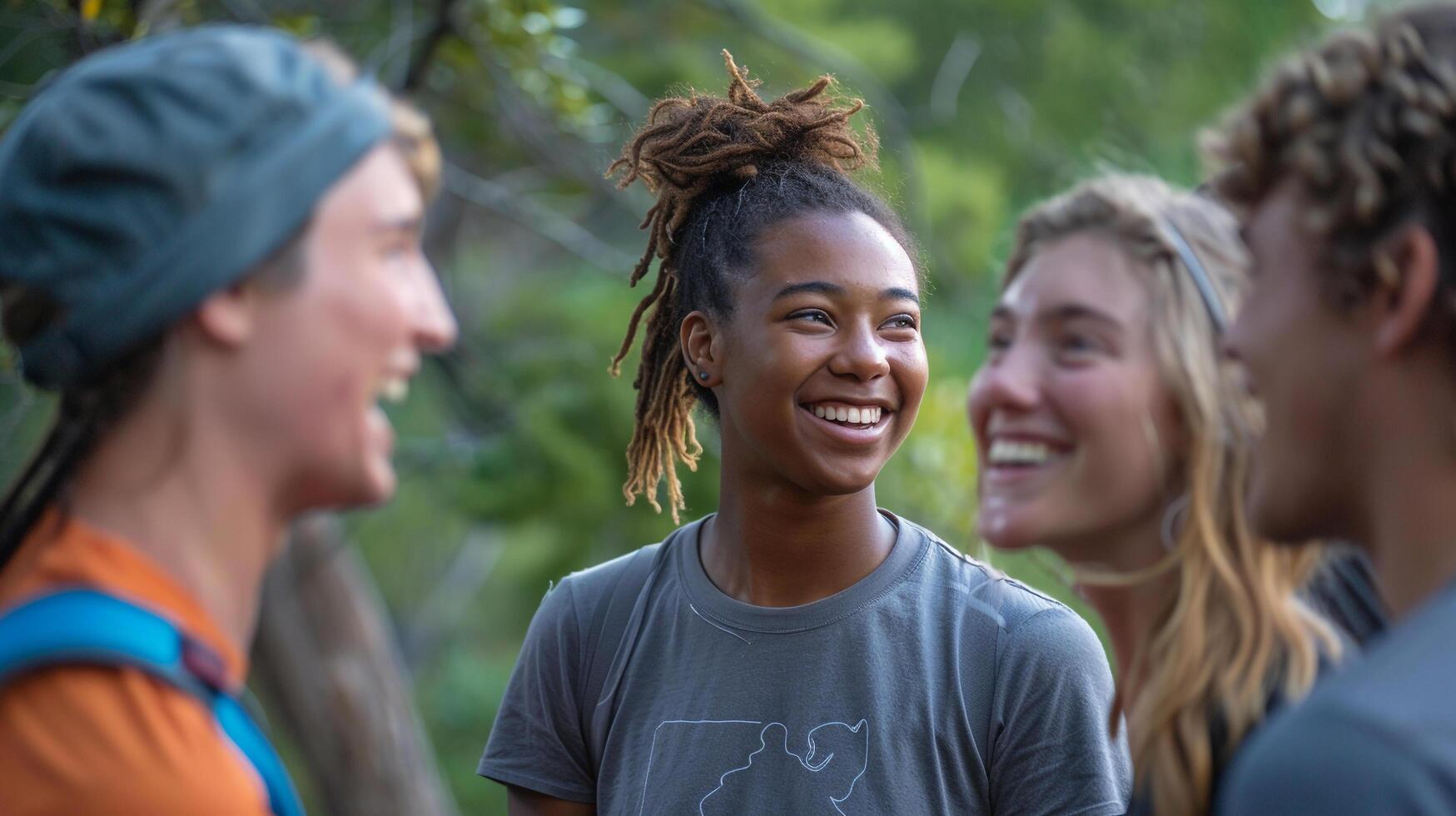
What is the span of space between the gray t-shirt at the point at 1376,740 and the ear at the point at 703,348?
1762 mm

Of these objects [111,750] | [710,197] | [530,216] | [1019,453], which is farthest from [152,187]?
[530,216]

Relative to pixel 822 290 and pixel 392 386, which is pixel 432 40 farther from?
pixel 392 386

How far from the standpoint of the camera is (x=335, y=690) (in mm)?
7102

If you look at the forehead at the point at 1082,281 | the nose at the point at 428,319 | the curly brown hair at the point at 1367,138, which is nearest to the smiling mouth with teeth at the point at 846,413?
the forehead at the point at 1082,281

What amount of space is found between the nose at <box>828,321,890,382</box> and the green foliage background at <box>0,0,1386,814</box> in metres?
0.42

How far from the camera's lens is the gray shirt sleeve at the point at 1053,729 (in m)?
2.55

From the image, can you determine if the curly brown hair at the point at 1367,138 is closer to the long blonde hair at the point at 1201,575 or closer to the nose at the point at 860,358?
the long blonde hair at the point at 1201,575

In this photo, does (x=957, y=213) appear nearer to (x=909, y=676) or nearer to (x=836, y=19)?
(x=836, y=19)

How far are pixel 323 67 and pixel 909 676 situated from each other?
1.58 meters

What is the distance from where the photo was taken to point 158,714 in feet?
5.23

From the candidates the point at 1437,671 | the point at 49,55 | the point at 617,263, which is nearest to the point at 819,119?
the point at 1437,671

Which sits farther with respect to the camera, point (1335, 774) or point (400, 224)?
point (400, 224)

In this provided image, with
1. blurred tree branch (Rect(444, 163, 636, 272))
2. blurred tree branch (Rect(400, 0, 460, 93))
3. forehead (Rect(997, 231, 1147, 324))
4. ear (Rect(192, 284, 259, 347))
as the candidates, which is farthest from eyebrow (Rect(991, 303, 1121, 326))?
blurred tree branch (Rect(444, 163, 636, 272))

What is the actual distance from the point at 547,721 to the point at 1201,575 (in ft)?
4.87
